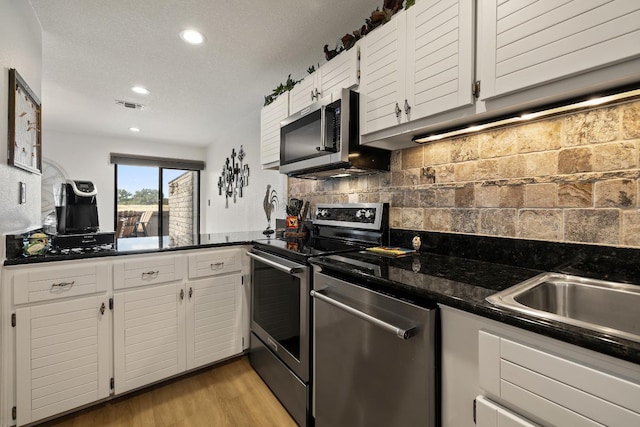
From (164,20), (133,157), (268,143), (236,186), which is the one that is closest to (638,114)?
(268,143)

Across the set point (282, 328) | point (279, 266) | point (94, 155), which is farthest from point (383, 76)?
point (94, 155)

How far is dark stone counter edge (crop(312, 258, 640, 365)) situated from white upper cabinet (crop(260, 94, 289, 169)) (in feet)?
5.50

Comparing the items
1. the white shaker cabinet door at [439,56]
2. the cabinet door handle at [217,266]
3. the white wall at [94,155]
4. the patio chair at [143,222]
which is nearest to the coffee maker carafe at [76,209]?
the cabinet door handle at [217,266]

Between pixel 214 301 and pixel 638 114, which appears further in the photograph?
pixel 214 301

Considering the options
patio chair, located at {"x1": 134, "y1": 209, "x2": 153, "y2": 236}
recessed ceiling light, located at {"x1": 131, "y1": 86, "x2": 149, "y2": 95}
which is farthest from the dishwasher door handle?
patio chair, located at {"x1": 134, "y1": 209, "x2": 153, "y2": 236}

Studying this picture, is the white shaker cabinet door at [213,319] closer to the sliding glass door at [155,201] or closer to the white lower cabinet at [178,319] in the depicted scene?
the white lower cabinet at [178,319]

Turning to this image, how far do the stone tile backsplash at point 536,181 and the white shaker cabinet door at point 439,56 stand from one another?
1.14 ft

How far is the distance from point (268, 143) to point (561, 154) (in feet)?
6.74

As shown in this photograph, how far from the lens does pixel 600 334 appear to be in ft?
Result: 2.00

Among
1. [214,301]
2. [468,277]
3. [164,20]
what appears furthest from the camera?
[214,301]

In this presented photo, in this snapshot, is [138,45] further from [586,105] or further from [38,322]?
[586,105]

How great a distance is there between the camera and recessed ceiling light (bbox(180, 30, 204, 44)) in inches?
79.1

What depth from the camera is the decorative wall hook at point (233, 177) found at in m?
4.18

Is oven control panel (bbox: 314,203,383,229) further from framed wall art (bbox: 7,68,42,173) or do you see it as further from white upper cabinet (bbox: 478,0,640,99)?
framed wall art (bbox: 7,68,42,173)
